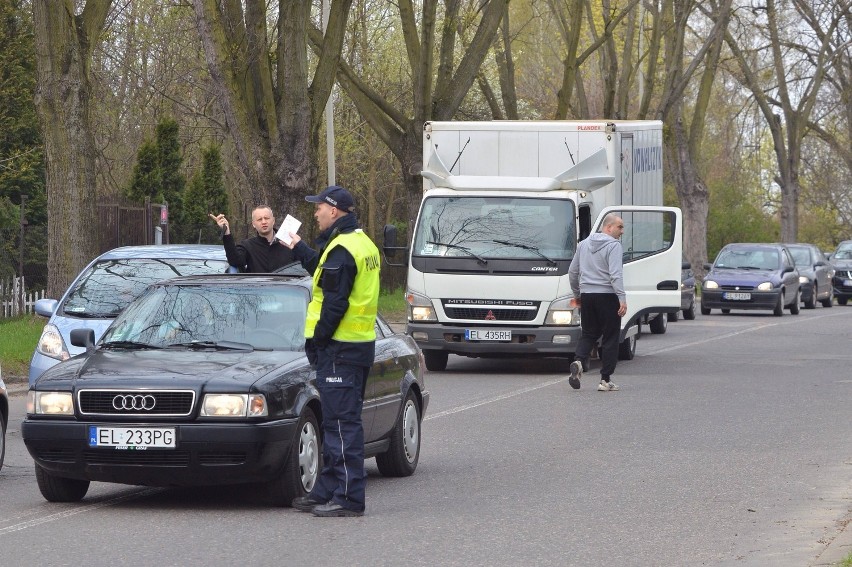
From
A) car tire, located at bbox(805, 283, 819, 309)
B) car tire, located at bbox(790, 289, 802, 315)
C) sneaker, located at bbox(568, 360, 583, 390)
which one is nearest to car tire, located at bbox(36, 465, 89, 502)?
sneaker, located at bbox(568, 360, 583, 390)

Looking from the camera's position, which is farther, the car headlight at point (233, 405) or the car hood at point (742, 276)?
the car hood at point (742, 276)

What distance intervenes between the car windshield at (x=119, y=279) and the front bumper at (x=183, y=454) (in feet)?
16.2

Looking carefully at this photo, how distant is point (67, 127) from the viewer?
19938 mm

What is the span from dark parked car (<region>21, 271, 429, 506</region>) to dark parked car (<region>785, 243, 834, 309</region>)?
3195 cm

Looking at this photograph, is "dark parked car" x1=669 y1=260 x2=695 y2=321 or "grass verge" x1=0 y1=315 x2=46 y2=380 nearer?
"grass verge" x1=0 y1=315 x2=46 y2=380

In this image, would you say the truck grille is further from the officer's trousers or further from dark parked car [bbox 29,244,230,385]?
the officer's trousers

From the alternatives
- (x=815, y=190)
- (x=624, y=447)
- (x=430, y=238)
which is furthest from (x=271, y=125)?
(x=815, y=190)

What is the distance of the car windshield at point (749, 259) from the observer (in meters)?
36.8

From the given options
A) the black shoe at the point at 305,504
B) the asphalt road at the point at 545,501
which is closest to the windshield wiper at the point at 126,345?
the asphalt road at the point at 545,501

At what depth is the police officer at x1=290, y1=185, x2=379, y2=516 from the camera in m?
8.64

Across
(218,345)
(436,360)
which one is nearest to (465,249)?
(436,360)

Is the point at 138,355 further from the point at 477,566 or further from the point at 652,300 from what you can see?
the point at 652,300

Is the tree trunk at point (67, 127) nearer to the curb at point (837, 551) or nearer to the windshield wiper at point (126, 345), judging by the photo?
the windshield wiper at point (126, 345)

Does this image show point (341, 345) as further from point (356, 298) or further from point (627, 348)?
point (627, 348)
